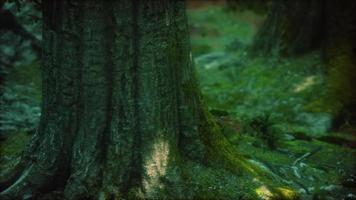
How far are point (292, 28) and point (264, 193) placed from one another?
18.7 ft

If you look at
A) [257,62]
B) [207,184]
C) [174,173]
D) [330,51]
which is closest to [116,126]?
[174,173]

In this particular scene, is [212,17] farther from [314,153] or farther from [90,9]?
[90,9]

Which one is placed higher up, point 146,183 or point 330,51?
point 330,51

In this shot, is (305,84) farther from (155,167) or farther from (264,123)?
(155,167)

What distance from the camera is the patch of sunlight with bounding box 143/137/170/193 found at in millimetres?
5047

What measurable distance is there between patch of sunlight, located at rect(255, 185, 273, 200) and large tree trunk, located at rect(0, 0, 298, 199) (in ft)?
2.99

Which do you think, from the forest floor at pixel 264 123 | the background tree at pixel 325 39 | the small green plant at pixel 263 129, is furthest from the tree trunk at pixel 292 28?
the small green plant at pixel 263 129

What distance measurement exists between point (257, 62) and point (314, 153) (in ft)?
13.8

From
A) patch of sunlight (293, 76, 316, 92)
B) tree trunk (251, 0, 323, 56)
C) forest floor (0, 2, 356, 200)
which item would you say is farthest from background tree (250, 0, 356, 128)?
patch of sunlight (293, 76, 316, 92)

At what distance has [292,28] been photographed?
33.6ft

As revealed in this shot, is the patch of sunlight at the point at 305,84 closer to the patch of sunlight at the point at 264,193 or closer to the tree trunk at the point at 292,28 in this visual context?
the tree trunk at the point at 292,28

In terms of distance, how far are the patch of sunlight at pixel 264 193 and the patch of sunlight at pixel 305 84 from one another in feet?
13.6

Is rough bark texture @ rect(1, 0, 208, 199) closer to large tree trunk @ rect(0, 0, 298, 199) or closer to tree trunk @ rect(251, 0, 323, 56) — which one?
large tree trunk @ rect(0, 0, 298, 199)

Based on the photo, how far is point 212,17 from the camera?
58.8 ft
